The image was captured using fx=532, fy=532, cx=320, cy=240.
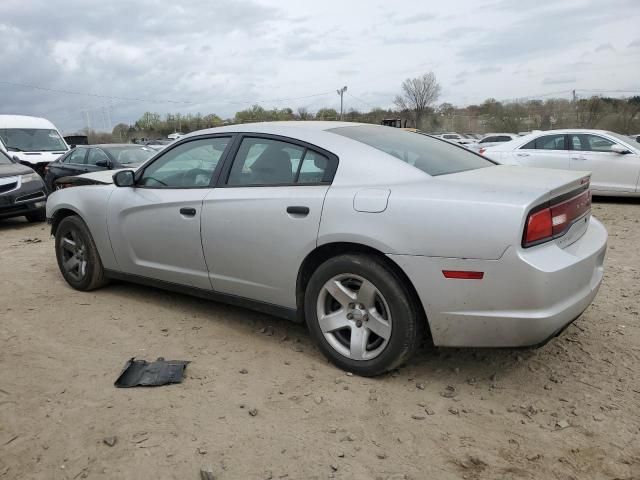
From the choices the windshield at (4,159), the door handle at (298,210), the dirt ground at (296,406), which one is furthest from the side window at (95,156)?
the door handle at (298,210)

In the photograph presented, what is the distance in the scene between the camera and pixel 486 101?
2181 inches

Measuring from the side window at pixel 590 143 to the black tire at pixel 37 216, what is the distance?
980 centimetres

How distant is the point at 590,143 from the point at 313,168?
321 inches

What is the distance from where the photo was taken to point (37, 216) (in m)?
9.75

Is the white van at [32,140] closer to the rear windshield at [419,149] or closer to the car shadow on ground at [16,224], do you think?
the car shadow on ground at [16,224]

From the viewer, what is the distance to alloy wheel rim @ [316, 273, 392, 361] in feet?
9.85

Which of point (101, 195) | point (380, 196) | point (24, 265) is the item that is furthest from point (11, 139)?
point (380, 196)

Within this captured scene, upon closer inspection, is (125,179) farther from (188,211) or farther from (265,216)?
(265,216)

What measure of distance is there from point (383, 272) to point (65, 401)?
6.24 ft

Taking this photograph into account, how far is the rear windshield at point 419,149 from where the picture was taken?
3307 millimetres

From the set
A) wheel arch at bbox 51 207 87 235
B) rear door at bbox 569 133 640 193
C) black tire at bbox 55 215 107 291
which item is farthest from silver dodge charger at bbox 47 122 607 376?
rear door at bbox 569 133 640 193

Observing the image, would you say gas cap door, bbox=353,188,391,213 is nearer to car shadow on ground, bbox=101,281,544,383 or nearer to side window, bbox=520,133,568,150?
car shadow on ground, bbox=101,281,544,383

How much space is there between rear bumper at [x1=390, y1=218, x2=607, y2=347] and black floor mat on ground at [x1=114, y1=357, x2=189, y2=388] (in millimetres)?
1521

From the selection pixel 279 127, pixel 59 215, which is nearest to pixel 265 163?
pixel 279 127
